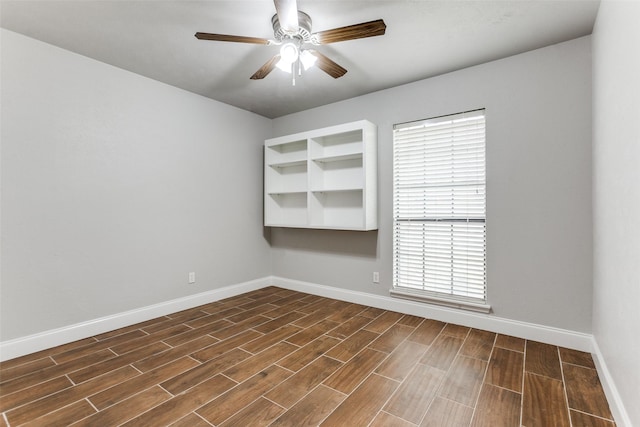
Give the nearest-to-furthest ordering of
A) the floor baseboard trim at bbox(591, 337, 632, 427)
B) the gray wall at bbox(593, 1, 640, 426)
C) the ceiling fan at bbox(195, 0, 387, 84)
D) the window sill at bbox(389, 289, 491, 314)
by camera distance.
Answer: the gray wall at bbox(593, 1, 640, 426) < the floor baseboard trim at bbox(591, 337, 632, 427) < the ceiling fan at bbox(195, 0, 387, 84) < the window sill at bbox(389, 289, 491, 314)

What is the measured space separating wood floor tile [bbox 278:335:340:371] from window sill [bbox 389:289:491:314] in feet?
3.46

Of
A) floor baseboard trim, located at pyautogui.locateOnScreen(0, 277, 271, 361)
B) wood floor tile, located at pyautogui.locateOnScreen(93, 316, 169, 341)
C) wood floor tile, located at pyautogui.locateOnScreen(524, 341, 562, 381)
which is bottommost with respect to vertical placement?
wood floor tile, located at pyautogui.locateOnScreen(93, 316, 169, 341)

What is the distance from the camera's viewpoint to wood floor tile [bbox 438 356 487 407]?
6.08 ft

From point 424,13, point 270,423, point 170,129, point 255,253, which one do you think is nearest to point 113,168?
point 170,129

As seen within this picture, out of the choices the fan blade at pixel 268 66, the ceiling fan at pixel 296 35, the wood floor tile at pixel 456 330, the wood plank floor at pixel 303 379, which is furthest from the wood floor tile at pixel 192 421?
the fan blade at pixel 268 66

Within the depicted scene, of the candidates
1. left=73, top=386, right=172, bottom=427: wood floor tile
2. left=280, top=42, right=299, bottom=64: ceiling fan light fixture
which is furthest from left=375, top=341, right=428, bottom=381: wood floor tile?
left=280, top=42, right=299, bottom=64: ceiling fan light fixture

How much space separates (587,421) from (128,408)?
99.7 inches

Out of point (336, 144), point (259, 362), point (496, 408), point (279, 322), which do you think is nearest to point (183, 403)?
point (259, 362)

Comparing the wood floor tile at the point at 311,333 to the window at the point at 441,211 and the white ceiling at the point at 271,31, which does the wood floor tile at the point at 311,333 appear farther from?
the white ceiling at the point at 271,31

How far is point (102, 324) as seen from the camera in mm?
2852

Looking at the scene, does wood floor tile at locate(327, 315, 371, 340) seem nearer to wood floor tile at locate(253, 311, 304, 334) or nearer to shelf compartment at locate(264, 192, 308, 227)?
wood floor tile at locate(253, 311, 304, 334)

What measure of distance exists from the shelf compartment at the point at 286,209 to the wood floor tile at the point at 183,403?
2.39 m

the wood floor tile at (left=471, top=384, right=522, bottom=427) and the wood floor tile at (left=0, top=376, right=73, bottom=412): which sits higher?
the wood floor tile at (left=471, top=384, right=522, bottom=427)

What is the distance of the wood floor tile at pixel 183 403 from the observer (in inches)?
64.6
